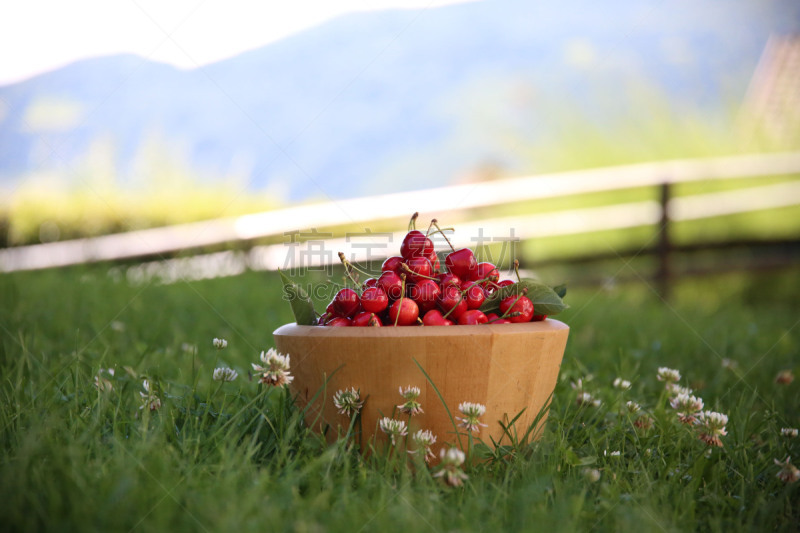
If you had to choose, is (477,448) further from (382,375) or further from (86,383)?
(86,383)

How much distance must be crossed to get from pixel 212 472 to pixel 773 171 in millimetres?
6400

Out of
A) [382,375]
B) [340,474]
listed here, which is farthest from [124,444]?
[382,375]

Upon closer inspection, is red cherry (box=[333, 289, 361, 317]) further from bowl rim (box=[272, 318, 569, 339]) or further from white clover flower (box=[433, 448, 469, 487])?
white clover flower (box=[433, 448, 469, 487])

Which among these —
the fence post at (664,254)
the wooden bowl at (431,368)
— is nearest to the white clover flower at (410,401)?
the wooden bowl at (431,368)

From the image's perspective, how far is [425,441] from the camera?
4.38ft

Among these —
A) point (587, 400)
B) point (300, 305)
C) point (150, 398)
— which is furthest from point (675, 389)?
point (150, 398)

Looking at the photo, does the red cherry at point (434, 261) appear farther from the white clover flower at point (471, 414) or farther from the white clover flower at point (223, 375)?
the white clover flower at point (223, 375)

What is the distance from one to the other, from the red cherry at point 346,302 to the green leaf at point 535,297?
32 centimetres

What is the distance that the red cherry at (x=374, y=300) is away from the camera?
1.48 metres

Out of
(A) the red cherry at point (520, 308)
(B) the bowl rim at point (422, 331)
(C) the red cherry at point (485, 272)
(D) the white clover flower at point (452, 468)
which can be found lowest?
(D) the white clover flower at point (452, 468)

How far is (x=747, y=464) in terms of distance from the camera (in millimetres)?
1539

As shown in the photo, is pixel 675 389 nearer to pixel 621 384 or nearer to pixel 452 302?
pixel 621 384

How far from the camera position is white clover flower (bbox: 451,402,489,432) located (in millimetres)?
1342

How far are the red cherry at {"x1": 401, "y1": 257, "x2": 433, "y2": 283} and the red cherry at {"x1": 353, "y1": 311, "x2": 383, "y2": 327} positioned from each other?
0.51ft
